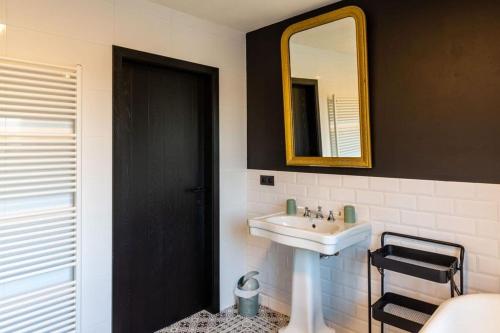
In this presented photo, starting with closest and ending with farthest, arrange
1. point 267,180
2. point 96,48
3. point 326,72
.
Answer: point 96,48 < point 326,72 < point 267,180

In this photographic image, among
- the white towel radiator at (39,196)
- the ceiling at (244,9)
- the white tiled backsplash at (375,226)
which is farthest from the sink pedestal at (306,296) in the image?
the ceiling at (244,9)

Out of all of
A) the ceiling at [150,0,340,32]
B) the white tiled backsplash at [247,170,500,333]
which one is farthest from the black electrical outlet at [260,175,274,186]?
the ceiling at [150,0,340,32]

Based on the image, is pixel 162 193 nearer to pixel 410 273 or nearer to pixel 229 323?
pixel 229 323

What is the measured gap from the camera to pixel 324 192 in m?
2.52

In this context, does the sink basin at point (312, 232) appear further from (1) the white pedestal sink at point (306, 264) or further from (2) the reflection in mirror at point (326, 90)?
(2) the reflection in mirror at point (326, 90)

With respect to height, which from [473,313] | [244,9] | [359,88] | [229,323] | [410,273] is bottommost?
[229,323]

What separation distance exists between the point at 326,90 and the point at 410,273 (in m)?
1.34

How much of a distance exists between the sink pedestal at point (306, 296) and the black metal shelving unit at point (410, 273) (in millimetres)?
367

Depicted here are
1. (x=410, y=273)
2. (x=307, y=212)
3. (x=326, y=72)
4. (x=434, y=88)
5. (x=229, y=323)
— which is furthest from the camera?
(x=229, y=323)

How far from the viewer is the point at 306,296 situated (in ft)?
7.50

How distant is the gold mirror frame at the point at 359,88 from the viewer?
221 centimetres

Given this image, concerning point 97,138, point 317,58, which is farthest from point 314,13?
point 97,138

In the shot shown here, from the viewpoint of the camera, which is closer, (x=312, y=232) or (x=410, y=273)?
(x=410, y=273)

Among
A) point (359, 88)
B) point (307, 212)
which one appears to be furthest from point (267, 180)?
point (359, 88)
